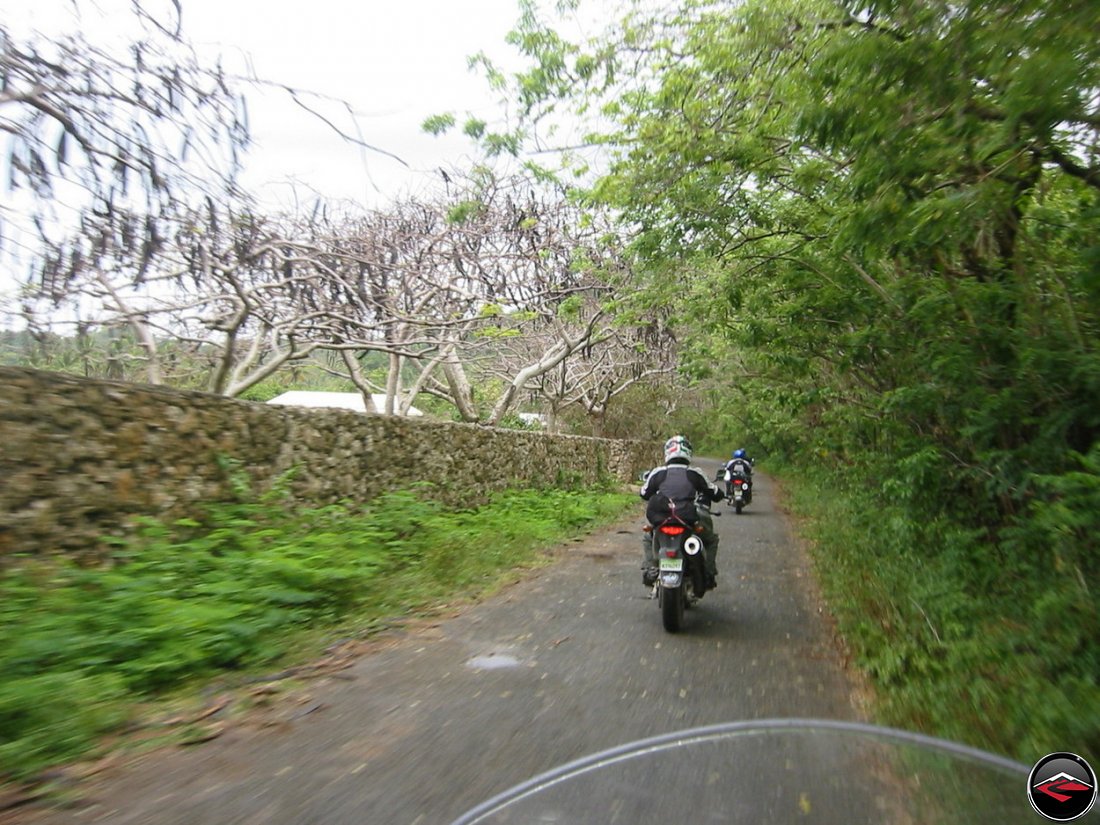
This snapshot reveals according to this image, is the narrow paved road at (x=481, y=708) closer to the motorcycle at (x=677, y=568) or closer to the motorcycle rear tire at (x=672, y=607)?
the motorcycle rear tire at (x=672, y=607)

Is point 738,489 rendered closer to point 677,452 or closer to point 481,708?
point 677,452

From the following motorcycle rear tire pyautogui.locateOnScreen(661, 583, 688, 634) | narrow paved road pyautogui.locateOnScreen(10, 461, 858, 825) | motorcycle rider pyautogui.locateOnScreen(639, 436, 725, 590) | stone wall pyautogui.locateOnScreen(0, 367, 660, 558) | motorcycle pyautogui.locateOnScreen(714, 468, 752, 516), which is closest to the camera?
narrow paved road pyautogui.locateOnScreen(10, 461, 858, 825)

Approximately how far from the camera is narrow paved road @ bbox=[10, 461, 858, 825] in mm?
2969

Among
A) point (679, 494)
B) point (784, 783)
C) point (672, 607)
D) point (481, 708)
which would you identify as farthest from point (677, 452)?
point (784, 783)

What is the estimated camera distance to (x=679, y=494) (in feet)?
20.8

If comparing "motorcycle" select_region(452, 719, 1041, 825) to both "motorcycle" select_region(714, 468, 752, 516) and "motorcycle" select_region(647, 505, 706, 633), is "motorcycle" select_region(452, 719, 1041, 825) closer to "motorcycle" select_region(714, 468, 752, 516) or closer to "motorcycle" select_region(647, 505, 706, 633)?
"motorcycle" select_region(647, 505, 706, 633)

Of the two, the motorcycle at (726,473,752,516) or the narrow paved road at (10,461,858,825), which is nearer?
the narrow paved road at (10,461,858,825)

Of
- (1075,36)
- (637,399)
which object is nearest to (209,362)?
(1075,36)

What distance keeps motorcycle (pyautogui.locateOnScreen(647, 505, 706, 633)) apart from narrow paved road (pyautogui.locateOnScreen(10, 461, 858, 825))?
7.9 inches

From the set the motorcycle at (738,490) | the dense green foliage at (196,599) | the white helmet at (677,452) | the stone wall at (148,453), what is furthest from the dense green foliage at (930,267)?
the motorcycle at (738,490)

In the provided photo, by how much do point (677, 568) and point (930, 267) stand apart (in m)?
4.94

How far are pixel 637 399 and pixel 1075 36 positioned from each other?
28508 millimetres

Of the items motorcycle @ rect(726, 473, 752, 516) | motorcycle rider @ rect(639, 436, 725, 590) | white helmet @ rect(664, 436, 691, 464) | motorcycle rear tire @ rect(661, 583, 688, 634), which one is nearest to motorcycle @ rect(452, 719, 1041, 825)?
motorcycle rear tire @ rect(661, 583, 688, 634)

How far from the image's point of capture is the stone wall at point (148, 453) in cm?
494
